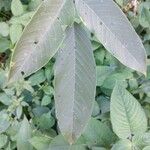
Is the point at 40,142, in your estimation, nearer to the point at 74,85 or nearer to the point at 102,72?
the point at 102,72

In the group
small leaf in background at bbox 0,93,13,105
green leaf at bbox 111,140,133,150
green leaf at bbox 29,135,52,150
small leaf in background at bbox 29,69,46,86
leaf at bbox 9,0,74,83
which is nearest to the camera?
leaf at bbox 9,0,74,83

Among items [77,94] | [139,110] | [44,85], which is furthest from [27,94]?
[77,94]

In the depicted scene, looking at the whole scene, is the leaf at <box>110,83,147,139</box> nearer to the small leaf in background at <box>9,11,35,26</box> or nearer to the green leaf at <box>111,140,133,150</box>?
the green leaf at <box>111,140,133,150</box>

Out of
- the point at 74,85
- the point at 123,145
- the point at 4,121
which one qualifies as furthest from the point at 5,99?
the point at 74,85

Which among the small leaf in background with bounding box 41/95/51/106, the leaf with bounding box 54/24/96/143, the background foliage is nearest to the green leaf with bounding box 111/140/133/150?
the background foliage

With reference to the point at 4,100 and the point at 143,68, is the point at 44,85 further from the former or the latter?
the point at 143,68

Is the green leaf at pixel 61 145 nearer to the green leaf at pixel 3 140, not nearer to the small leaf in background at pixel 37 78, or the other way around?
the green leaf at pixel 3 140
